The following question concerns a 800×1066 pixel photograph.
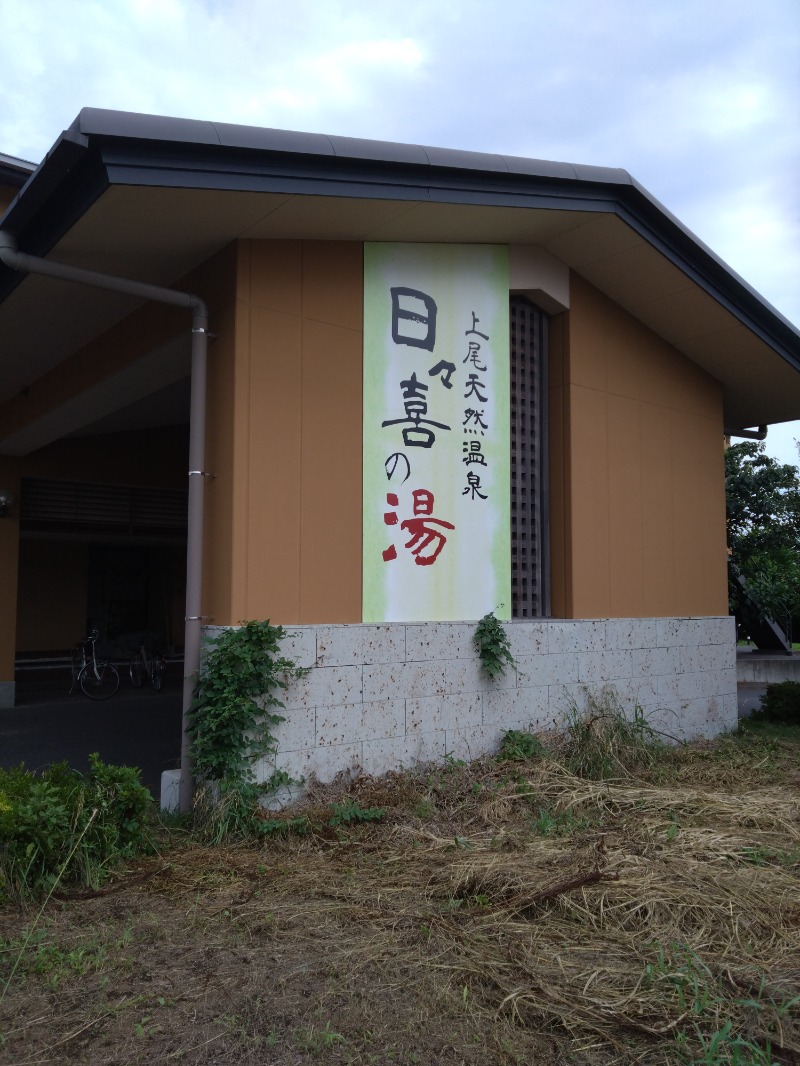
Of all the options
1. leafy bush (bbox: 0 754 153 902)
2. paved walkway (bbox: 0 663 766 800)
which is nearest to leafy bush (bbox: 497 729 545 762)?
paved walkway (bbox: 0 663 766 800)

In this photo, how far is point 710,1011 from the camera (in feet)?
10.4

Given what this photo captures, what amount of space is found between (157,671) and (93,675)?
3.52ft

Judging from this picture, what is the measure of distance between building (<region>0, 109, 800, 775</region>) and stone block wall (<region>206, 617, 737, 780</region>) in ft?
0.08

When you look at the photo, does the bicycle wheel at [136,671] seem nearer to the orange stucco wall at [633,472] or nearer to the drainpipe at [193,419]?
the orange stucco wall at [633,472]

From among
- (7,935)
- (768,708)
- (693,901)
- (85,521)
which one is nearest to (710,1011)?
(693,901)

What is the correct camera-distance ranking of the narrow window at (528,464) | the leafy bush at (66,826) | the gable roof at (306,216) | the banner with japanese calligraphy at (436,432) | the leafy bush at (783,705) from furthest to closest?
1. the leafy bush at (783,705)
2. the narrow window at (528,464)
3. the banner with japanese calligraphy at (436,432)
4. the gable roof at (306,216)
5. the leafy bush at (66,826)

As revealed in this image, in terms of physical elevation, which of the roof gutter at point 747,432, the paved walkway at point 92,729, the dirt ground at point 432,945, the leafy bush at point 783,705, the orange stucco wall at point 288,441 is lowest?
the dirt ground at point 432,945

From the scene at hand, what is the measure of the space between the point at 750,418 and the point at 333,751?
25.7 feet

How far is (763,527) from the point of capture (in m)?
15.1

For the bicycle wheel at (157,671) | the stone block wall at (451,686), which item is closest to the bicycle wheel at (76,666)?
the bicycle wheel at (157,671)

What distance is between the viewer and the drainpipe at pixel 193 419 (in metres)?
5.45

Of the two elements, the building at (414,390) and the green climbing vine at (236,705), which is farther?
the building at (414,390)

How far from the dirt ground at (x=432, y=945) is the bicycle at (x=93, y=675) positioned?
8333 mm

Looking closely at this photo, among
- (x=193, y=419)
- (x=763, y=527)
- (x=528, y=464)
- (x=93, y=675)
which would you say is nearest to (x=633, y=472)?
(x=528, y=464)
